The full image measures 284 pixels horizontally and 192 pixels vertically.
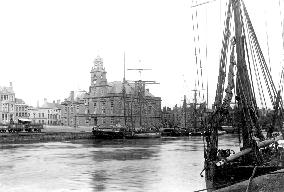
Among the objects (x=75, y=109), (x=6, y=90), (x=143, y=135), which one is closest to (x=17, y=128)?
(x=143, y=135)

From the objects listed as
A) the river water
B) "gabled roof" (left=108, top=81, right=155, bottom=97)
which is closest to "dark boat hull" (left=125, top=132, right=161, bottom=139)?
"gabled roof" (left=108, top=81, right=155, bottom=97)

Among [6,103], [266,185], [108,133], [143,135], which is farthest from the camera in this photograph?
[6,103]

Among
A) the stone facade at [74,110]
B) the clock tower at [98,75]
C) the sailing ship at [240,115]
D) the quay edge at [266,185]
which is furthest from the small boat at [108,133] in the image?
the quay edge at [266,185]

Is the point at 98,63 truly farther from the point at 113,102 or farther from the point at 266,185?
the point at 266,185

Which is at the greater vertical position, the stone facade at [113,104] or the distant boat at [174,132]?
the stone facade at [113,104]

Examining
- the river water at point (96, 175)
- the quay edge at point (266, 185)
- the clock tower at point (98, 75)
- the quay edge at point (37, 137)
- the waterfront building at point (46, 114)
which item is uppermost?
the clock tower at point (98, 75)

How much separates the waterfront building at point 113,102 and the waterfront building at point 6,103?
82.4ft

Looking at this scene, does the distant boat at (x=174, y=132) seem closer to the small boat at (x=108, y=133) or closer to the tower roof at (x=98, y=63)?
the small boat at (x=108, y=133)

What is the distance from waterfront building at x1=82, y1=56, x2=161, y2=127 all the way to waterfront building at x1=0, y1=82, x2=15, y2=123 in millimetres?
25108

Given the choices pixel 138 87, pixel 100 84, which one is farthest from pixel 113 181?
pixel 100 84

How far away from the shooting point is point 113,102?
129 metres

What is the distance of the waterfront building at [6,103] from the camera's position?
426 feet

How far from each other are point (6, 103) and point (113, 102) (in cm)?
3553

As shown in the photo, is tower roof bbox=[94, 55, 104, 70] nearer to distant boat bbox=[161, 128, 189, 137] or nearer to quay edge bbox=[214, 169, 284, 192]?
distant boat bbox=[161, 128, 189, 137]
